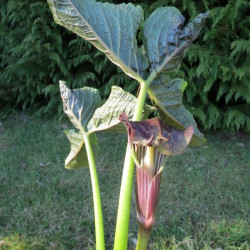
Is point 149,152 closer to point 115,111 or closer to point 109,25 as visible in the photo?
point 115,111

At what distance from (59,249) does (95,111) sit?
1.40 metres

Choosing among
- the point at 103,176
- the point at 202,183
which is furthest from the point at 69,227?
the point at 202,183

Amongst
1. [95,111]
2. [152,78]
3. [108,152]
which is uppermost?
[152,78]

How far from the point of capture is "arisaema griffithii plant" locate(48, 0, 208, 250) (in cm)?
87

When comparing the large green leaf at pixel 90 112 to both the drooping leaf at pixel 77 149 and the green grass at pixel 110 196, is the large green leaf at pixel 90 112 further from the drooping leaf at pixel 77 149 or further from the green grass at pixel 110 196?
the green grass at pixel 110 196

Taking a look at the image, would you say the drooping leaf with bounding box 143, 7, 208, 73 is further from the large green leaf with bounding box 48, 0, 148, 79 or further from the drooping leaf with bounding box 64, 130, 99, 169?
the drooping leaf with bounding box 64, 130, 99, 169

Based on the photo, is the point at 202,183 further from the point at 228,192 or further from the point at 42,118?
the point at 42,118

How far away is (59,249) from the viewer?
6.93ft

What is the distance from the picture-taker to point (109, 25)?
93 cm

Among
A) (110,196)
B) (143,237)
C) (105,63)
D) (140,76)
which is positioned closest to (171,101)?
(140,76)

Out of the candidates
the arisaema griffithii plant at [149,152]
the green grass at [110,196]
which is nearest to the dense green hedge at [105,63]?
the green grass at [110,196]

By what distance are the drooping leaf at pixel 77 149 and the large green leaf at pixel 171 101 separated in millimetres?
276

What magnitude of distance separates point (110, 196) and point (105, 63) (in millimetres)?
2001

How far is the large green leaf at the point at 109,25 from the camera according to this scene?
0.89 metres
